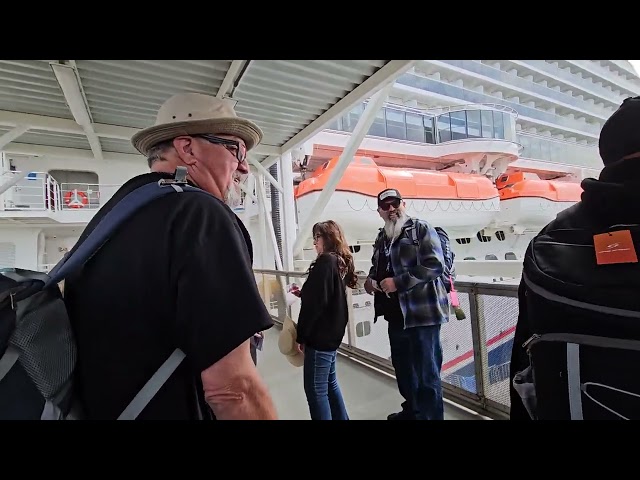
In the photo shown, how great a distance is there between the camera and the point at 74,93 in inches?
120

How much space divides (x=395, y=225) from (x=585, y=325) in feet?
4.68

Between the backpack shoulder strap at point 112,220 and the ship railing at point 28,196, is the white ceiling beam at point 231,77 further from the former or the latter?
the ship railing at point 28,196

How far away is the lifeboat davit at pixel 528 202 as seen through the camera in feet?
35.0

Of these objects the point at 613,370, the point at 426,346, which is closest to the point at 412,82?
the point at 426,346

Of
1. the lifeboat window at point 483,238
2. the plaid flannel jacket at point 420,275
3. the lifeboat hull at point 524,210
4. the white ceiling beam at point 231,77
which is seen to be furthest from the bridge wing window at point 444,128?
the plaid flannel jacket at point 420,275

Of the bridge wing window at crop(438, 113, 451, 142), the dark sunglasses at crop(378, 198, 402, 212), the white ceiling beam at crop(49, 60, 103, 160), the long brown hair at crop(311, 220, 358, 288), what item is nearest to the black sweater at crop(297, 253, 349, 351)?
the long brown hair at crop(311, 220, 358, 288)

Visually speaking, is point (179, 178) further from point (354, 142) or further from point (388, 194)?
point (354, 142)

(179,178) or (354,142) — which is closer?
(179,178)

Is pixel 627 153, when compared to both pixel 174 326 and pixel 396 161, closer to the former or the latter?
pixel 174 326

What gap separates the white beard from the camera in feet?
6.88

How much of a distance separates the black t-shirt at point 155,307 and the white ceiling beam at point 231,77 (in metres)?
2.55

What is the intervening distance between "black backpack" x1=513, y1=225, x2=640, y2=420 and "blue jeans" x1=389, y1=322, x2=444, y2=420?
1.21 meters

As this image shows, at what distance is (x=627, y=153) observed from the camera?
792 millimetres

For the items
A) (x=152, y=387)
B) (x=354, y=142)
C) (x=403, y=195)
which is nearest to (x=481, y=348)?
(x=152, y=387)
